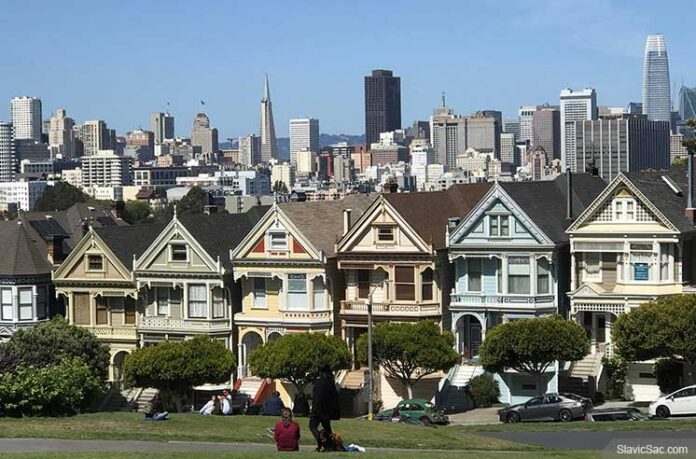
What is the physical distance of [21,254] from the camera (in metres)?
66.1

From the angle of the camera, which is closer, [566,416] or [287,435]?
[287,435]

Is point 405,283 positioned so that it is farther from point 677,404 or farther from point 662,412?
point 677,404

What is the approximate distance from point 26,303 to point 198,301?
→ 7509 mm

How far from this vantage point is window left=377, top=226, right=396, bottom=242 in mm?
59031

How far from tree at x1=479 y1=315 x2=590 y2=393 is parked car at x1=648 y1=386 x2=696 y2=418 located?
7063 millimetres

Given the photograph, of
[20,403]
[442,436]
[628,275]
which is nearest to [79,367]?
[20,403]

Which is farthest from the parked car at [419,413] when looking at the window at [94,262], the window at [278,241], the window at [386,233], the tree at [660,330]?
the window at [94,262]

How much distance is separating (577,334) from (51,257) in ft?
74.0

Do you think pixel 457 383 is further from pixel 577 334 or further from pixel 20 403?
pixel 20 403

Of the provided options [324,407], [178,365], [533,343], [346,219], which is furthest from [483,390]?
[324,407]

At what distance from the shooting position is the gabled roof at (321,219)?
61.0m

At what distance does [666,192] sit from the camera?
57594mm

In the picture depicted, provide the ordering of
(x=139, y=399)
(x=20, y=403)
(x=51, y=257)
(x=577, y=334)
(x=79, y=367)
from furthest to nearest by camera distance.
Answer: (x=51, y=257) < (x=139, y=399) < (x=577, y=334) < (x=79, y=367) < (x=20, y=403)

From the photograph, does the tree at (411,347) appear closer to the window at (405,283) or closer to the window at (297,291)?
the window at (405,283)
